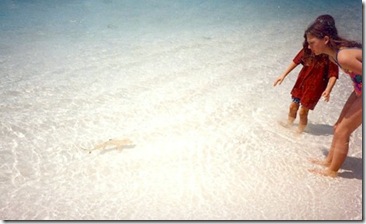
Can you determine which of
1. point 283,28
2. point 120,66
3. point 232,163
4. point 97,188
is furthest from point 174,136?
point 283,28

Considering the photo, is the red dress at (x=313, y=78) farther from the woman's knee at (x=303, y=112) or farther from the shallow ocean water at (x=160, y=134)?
the shallow ocean water at (x=160, y=134)

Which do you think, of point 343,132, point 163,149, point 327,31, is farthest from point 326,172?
point 163,149

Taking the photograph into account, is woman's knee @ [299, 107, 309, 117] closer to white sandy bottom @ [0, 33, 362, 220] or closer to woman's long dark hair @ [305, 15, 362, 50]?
white sandy bottom @ [0, 33, 362, 220]

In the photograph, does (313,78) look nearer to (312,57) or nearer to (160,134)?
(312,57)

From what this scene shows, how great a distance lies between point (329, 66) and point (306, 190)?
1449 mm

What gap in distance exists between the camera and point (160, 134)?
3.78 metres

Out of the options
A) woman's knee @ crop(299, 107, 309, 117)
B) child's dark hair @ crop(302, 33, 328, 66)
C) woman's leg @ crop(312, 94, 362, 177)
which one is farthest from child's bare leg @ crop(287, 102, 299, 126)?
woman's leg @ crop(312, 94, 362, 177)

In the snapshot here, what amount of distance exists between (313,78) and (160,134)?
204 centimetres

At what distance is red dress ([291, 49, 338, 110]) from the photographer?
3.29 m

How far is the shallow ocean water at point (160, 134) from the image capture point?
268 centimetres

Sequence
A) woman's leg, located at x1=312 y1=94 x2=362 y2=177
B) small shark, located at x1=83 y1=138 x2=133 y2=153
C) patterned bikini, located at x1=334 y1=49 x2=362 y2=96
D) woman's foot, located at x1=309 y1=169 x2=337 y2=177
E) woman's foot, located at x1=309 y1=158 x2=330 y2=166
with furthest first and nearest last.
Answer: small shark, located at x1=83 y1=138 x2=133 y2=153, woman's foot, located at x1=309 y1=158 x2=330 y2=166, woman's foot, located at x1=309 y1=169 x2=337 y2=177, woman's leg, located at x1=312 y1=94 x2=362 y2=177, patterned bikini, located at x1=334 y1=49 x2=362 y2=96

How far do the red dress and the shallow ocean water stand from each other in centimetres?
60

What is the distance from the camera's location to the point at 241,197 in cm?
276

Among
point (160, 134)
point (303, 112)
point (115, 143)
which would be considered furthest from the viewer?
point (160, 134)
